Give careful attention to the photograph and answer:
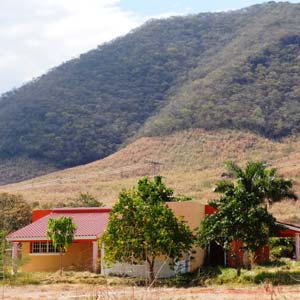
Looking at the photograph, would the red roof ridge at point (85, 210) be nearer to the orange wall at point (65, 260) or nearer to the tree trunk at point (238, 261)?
the orange wall at point (65, 260)

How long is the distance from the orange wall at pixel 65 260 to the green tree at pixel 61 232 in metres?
2.26

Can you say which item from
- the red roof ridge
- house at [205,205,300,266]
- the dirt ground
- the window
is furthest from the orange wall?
the dirt ground

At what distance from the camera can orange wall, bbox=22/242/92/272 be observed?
36.8m

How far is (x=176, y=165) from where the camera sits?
91.0m

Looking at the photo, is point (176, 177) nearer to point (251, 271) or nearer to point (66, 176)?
point (66, 176)

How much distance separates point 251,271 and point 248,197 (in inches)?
132

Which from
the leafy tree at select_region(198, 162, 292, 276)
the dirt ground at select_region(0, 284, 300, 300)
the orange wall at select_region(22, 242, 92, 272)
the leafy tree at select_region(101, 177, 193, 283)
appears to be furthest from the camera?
the orange wall at select_region(22, 242, 92, 272)

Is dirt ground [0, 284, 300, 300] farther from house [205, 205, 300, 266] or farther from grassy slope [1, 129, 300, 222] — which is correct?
grassy slope [1, 129, 300, 222]

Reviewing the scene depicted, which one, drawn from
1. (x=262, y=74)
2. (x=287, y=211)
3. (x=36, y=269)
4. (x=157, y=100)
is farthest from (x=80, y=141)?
(x=36, y=269)

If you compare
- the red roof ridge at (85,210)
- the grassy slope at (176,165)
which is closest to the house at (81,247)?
the red roof ridge at (85,210)

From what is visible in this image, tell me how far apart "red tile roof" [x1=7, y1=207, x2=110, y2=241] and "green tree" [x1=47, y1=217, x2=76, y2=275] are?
1379mm

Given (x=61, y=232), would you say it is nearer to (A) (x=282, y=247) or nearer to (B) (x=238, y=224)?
(B) (x=238, y=224)

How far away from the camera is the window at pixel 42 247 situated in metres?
37.5

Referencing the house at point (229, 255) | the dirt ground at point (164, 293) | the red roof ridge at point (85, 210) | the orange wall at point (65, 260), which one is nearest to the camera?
the dirt ground at point (164, 293)
